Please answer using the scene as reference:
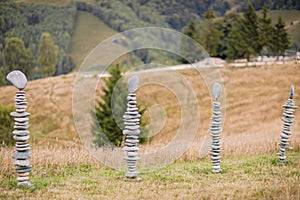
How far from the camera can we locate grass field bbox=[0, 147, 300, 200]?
751 centimetres

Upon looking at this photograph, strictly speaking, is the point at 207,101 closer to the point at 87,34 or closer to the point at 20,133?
the point at 20,133

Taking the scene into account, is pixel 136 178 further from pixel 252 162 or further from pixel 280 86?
pixel 280 86

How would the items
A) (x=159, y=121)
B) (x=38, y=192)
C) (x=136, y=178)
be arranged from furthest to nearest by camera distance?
(x=159, y=121) → (x=136, y=178) → (x=38, y=192)

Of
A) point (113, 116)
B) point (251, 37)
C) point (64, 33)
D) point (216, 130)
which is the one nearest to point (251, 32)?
point (251, 37)

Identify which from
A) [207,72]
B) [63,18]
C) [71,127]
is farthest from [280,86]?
[63,18]

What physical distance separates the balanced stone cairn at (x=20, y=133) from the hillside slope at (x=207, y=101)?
74.0 feet

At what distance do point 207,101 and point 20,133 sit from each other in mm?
33150

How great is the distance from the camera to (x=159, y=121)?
26344mm

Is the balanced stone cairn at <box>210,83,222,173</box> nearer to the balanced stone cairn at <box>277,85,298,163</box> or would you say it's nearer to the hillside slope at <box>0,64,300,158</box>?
the balanced stone cairn at <box>277,85,298,163</box>

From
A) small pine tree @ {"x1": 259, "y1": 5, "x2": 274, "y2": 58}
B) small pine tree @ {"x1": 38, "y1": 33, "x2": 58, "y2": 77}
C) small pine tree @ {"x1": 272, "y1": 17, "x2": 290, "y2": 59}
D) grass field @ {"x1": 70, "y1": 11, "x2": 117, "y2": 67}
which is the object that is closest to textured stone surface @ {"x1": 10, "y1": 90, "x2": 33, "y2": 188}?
small pine tree @ {"x1": 259, "y1": 5, "x2": 274, "y2": 58}

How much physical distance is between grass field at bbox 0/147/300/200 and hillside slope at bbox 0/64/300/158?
18.4 metres

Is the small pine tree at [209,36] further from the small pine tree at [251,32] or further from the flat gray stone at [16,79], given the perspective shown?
the flat gray stone at [16,79]

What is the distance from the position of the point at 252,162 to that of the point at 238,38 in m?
48.4

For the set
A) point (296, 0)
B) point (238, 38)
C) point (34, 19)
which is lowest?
point (238, 38)
